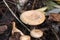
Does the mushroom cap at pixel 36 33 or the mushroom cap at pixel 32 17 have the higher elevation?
the mushroom cap at pixel 32 17

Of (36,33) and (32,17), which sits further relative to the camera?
(32,17)

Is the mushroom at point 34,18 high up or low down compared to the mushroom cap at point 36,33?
up

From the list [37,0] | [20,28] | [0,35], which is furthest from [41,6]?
[0,35]

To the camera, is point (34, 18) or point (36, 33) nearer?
point (36, 33)

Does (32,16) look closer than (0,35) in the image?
No

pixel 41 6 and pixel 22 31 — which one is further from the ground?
pixel 41 6

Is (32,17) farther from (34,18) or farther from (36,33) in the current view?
(36,33)

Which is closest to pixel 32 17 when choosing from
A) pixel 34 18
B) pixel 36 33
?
pixel 34 18

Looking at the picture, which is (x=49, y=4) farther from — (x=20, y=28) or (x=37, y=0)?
(x=20, y=28)
